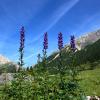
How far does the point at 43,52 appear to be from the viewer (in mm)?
18453

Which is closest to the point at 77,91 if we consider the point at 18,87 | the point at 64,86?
the point at 64,86

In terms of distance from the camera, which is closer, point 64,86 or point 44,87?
point 44,87

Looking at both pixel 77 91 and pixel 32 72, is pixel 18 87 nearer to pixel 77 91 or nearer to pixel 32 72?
pixel 32 72

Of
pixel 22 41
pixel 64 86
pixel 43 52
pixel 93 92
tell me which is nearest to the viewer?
pixel 22 41

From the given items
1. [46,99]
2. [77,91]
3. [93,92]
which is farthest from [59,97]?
[93,92]

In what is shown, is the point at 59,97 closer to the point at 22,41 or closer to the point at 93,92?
the point at 22,41

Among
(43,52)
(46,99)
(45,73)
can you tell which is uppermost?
(43,52)

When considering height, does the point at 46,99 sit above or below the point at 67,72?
below

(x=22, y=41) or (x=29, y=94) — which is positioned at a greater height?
(x=22, y=41)

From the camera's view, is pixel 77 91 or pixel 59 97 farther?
pixel 77 91

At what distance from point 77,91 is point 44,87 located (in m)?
3.02

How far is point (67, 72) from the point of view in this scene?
63.4 ft

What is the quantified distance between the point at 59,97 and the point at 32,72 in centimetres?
252

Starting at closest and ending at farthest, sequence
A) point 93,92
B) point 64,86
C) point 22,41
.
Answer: point 22,41 → point 64,86 → point 93,92
